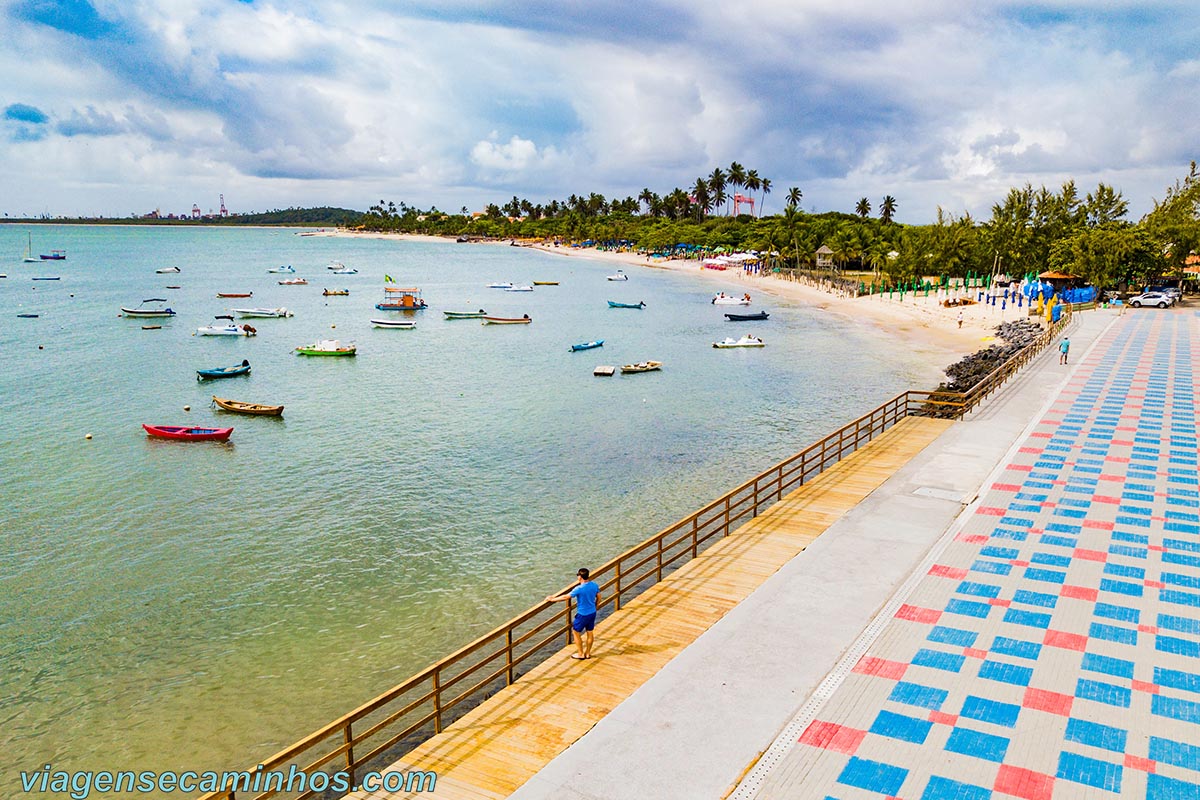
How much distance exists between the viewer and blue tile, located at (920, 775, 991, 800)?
10328mm

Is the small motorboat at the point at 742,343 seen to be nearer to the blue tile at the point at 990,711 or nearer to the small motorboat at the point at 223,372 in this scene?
the small motorboat at the point at 223,372

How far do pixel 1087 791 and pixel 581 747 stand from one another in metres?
7.01

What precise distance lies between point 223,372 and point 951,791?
5567 centimetres

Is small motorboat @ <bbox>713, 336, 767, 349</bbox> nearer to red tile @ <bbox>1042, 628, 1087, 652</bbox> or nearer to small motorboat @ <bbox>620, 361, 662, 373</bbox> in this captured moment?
small motorboat @ <bbox>620, 361, 662, 373</bbox>

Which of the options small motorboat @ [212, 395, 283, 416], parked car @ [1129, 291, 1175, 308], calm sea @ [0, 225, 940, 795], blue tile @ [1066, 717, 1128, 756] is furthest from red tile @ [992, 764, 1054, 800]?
parked car @ [1129, 291, 1175, 308]

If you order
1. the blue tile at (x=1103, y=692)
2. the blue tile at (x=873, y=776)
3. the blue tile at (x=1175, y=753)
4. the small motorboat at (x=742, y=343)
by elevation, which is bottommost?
the blue tile at (x=873, y=776)

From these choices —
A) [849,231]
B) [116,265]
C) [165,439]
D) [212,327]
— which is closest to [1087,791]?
[165,439]

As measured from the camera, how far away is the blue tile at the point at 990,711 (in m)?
12.1

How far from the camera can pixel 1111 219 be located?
9762 centimetres

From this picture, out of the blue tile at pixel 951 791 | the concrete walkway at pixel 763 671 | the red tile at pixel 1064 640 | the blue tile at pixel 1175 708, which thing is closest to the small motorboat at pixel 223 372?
the concrete walkway at pixel 763 671

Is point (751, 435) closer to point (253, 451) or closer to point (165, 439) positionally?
point (253, 451)

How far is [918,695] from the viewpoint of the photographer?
41.9 ft

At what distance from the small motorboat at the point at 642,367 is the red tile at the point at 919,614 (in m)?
41.7

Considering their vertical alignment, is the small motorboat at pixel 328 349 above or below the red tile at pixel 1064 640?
below
